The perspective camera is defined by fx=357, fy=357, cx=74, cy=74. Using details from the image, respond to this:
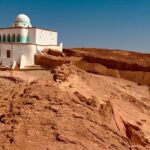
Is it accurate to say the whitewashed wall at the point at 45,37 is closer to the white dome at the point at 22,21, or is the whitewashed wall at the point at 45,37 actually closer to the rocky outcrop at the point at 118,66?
the white dome at the point at 22,21

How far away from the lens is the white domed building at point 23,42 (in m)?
32.1

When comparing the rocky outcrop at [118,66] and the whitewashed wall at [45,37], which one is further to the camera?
the whitewashed wall at [45,37]

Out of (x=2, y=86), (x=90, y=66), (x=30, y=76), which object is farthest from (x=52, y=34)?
(x=2, y=86)

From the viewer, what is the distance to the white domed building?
32.1 meters

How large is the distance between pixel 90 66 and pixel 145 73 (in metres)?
4.91

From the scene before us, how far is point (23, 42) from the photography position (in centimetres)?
3447

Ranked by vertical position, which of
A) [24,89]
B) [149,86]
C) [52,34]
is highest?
[52,34]

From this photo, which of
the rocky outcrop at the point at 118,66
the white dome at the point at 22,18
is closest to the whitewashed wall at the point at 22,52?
the rocky outcrop at the point at 118,66

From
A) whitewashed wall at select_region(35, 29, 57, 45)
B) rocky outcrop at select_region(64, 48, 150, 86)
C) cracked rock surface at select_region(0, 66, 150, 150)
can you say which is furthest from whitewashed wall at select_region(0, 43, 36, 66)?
cracked rock surface at select_region(0, 66, 150, 150)

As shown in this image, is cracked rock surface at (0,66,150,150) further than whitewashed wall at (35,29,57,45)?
No

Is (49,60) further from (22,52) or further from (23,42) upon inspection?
(23,42)

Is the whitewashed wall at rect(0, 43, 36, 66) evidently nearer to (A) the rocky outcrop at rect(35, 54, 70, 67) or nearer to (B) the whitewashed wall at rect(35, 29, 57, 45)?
(A) the rocky outcrop at rect(35, 54, 70, 67)

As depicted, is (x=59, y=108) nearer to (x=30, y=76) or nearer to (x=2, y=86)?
(x=2, y=86)

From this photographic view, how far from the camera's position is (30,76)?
26.9 m
